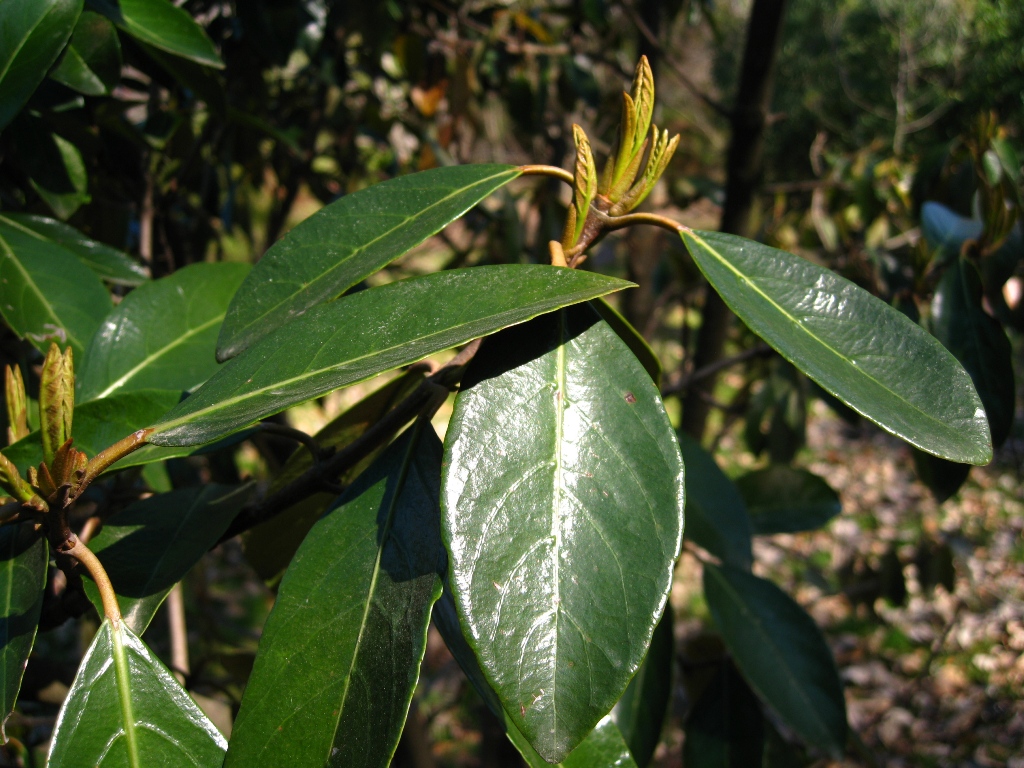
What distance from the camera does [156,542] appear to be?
0.53m

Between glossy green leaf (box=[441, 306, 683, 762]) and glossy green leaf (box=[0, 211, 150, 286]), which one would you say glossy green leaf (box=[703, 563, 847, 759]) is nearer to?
glossy green leaf (box=[441, 306, 683, 762])

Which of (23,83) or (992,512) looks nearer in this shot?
(23,83)

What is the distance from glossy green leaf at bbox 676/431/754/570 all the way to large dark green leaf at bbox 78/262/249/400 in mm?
552

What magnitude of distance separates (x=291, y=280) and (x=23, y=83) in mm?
260

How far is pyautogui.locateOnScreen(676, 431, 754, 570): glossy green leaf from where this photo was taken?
0.88 m

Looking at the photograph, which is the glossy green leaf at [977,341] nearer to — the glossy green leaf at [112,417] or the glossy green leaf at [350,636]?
the glossy green leaf at [350,636]

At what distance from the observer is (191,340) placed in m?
0.67

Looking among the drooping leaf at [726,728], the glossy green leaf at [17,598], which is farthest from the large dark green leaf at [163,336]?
the drooping leaf at [726,728]

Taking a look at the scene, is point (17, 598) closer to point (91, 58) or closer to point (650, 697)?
point (91, 58)

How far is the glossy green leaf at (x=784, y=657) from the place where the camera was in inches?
30.0

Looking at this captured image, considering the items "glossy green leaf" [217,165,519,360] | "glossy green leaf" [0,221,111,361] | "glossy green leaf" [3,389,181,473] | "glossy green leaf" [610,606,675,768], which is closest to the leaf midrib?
"glossy green leaf" [217,165,519,360]

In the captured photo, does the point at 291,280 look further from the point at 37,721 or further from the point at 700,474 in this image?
the point at 37,721

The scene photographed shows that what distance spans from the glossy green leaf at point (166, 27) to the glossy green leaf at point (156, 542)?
1.38 feet

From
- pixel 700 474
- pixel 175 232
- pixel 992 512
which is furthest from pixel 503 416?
pixel 992 512
